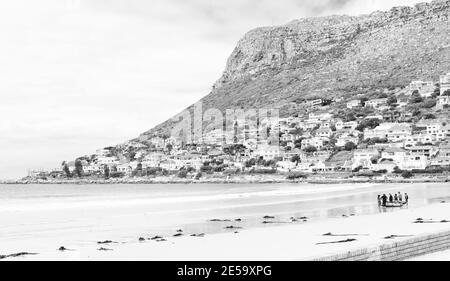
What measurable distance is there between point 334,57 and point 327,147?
123 ft

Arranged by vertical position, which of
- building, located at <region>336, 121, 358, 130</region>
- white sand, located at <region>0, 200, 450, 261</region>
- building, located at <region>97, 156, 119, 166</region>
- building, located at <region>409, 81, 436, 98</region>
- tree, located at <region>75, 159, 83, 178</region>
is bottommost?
white sand, located at <region>0, 200, 450, 261</region>

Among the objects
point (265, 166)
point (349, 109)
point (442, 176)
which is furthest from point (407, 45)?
point (442, 176)

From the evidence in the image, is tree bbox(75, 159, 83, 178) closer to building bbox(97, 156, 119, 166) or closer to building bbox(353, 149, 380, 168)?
building bbox(97, 156, 119, 166)

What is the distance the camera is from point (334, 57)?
147 meters

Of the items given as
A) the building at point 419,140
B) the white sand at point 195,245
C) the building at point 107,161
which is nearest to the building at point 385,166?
the building at point 419,140

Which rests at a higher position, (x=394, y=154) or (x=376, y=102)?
(x=376, y=102)

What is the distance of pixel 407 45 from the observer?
438 feet

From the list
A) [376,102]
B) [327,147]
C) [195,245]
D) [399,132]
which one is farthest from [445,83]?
[195,245]

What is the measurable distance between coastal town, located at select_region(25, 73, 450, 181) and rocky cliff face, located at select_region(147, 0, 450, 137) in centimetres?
413

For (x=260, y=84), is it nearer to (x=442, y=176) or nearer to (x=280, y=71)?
(x=280, y=71)

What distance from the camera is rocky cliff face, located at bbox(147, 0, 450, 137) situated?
13275 cm

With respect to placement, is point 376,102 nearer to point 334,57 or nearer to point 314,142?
point 334,57

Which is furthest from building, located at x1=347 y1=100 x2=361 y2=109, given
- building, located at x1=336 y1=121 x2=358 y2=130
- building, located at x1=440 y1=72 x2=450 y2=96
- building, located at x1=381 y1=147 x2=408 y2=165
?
building, located at x1=381 y1=147 x2=408 y2=165

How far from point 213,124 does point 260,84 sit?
575 inches
